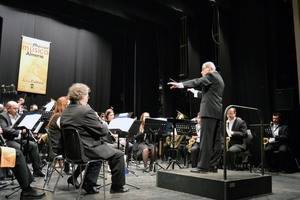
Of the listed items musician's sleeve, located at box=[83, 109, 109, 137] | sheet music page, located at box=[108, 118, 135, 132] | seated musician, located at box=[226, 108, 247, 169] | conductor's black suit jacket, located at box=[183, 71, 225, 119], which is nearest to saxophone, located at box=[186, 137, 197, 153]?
seated musician, located at box=[226, 108, 247, 169]

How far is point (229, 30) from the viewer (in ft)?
29.5

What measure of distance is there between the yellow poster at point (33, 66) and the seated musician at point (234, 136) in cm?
596

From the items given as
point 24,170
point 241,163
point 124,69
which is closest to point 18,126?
point 24,170

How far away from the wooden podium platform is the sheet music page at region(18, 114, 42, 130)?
1.99 meters

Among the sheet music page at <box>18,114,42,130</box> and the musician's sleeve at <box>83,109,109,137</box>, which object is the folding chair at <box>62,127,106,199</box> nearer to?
the musician's sleeve at <box>83,109,109,137</box>

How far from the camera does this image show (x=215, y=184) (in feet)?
13.0

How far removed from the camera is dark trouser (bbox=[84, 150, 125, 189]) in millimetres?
4004

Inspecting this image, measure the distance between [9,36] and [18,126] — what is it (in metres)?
5.51

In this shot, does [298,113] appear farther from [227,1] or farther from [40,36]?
[40,36]

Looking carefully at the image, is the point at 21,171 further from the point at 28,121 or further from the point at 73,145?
the point at 28,121

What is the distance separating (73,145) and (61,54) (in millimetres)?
7776

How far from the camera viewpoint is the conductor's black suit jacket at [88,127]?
12.4ft

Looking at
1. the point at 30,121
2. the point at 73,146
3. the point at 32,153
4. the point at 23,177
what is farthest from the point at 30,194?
the point at 32,153

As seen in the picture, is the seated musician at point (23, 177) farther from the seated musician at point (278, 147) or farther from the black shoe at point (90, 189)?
the seated musician at point (278, 147)
